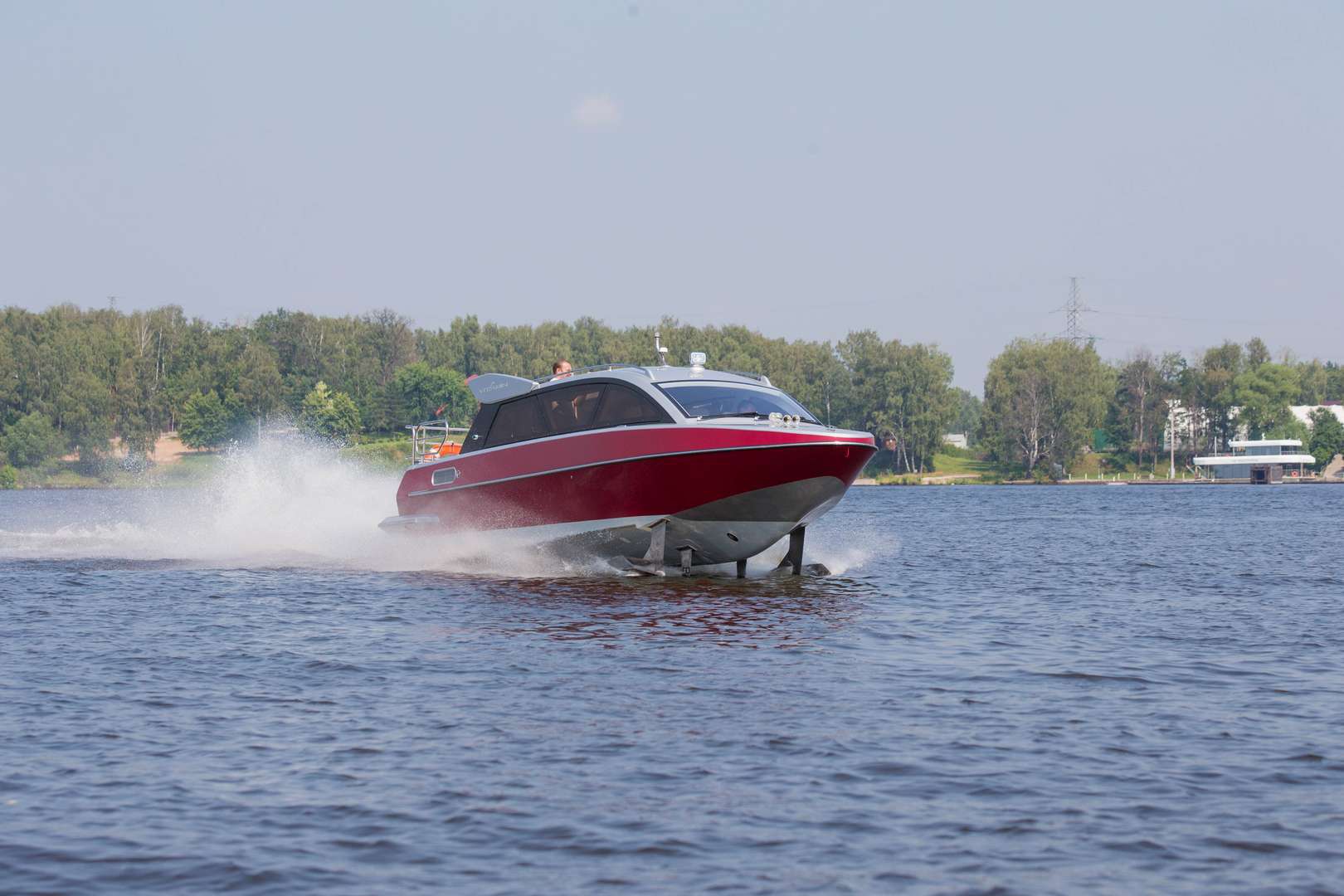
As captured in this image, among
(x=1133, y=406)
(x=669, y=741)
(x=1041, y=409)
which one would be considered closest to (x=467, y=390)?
(x=1041, y=409)

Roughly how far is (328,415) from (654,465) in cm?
11322

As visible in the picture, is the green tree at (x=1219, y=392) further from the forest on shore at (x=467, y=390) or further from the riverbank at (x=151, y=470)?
the riverbank at (x=151, y=470)

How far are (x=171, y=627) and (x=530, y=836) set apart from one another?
931 cm

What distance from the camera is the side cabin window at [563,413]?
1858 centimetres

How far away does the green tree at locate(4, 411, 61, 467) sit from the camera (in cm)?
11200

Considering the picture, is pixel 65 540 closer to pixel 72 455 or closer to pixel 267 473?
pixel 267 473

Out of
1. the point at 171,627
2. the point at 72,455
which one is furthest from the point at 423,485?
the point at 72,455

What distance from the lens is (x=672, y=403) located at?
18.3 metres

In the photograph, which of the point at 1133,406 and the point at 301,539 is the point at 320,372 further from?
the point at 301,539

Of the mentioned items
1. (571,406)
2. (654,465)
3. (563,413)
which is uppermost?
(571,406)

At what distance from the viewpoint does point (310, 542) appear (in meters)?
27.7

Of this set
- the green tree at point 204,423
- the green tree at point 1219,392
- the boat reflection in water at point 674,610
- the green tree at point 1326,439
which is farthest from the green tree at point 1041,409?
the boat reflection in water at point 674,610

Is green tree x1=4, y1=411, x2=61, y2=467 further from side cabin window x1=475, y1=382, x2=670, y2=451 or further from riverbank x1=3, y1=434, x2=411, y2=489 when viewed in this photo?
side cabin window x1=475, y1=382, x2=670, y2=451

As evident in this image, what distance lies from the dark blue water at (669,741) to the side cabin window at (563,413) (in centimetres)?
238
